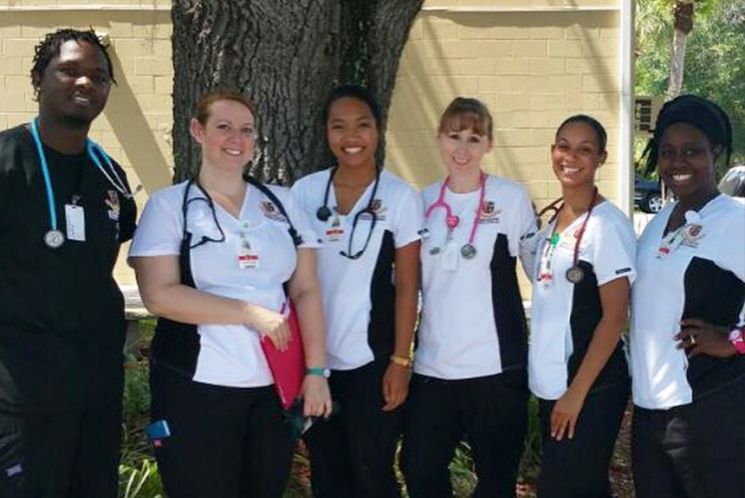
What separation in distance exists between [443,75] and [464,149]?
6988 millimetres

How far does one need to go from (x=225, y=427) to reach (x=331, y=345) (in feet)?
1.87

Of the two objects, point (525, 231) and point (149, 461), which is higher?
point (525, 231)

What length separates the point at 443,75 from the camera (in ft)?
35.9

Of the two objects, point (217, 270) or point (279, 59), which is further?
point (279, 59)

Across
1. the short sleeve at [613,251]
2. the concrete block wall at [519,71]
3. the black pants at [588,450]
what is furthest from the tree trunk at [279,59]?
the concrete block wall at [519,71]

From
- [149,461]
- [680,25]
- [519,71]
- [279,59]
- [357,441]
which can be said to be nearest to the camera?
[357,441]

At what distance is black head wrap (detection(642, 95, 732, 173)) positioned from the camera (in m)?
3.78

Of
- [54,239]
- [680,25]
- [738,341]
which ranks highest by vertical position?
[680,25]

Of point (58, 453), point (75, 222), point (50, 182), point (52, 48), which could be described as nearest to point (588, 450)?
point (58, 453)

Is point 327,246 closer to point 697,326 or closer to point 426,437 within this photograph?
point 426,437

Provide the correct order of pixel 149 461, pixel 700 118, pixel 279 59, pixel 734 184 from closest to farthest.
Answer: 1. pixel 700 118
2. pixel 279 59
3. pixel 149 461
4. pixel 734 184

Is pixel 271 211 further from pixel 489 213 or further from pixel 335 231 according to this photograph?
pixel 489 213

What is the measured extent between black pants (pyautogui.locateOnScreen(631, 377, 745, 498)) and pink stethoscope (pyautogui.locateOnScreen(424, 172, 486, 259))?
895 mm

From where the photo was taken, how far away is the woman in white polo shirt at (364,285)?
4.02m
